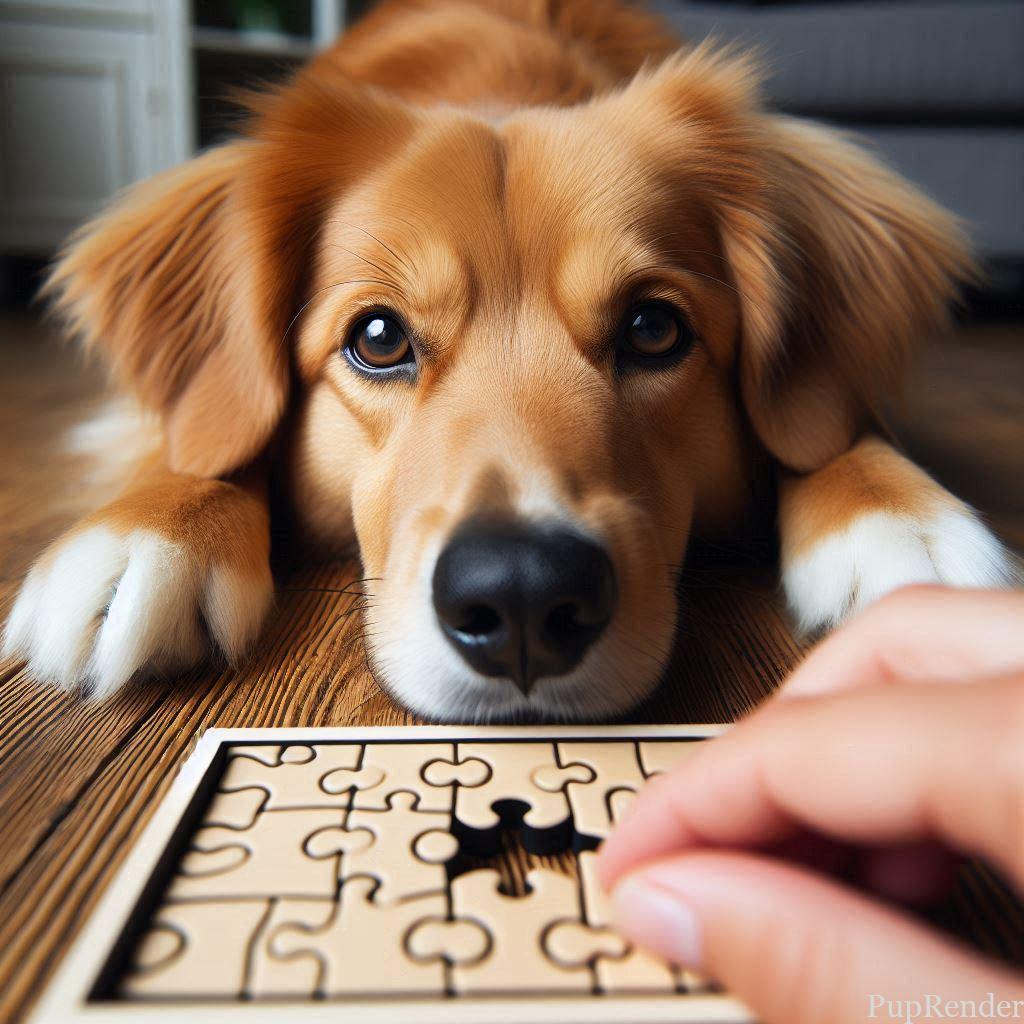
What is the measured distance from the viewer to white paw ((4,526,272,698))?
1088 millimetres

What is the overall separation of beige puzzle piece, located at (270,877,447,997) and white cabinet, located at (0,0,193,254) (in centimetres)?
526

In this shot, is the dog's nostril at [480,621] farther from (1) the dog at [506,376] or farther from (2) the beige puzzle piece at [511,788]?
(2) the beige puzzle piece at [511,788]

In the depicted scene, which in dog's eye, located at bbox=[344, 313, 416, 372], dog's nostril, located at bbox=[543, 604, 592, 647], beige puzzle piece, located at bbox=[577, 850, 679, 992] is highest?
dog's eye, located at bbox=[344, 313, 416, 372]

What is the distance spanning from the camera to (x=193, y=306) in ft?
5.30

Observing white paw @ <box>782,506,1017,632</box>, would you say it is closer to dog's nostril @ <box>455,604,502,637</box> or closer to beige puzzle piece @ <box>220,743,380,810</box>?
dog's nostril @ <box>455,604,502,637</box>

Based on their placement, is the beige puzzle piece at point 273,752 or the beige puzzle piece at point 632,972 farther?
the beige puzzle piece at point 273,752

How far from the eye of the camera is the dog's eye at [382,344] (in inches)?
54.2

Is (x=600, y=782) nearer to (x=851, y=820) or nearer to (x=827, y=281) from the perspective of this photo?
(x=851, y=820)

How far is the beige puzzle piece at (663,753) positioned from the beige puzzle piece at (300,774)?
25 centimetres

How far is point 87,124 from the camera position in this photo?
5.20 metres

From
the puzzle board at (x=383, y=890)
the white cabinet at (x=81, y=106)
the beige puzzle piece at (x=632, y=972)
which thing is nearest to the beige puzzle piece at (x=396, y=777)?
the puzzle board at (x=383, y=890)

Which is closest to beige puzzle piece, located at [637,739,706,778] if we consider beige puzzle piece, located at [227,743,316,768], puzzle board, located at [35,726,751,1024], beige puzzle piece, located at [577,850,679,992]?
puzzle board, located at [35,726,751,1024]

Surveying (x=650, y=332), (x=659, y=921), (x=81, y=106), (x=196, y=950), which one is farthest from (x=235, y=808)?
(x=81, y=106)

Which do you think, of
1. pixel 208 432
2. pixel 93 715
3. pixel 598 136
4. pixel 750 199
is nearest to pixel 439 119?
pixel 598 136
